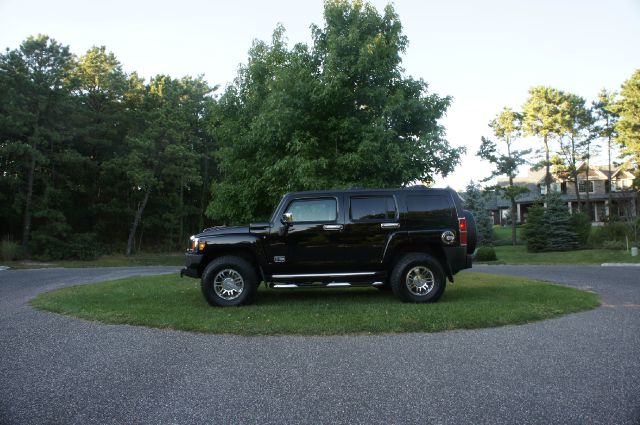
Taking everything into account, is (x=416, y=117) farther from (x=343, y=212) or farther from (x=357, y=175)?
(x=343, y=212)

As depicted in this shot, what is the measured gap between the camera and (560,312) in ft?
23.0

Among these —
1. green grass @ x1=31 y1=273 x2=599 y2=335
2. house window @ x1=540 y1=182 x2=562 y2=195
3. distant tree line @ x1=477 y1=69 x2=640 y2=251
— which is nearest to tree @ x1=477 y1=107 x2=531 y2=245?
distant tree line @ x1=477 y1=69 x2=640 y2=251

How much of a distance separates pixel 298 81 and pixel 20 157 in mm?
22168

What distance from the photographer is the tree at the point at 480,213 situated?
37094 millimetres

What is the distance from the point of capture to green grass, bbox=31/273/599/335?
6.03 m

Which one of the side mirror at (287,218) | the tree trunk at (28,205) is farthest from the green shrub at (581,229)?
the tree trunk at (28,205)

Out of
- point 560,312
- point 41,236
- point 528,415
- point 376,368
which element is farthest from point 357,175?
point 41,236

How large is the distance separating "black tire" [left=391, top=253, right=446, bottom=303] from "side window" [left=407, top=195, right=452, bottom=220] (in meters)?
0.74

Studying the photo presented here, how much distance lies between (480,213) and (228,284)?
112 feet

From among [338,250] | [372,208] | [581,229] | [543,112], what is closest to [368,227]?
[372,208]

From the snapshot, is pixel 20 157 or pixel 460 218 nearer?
pixel 460 218

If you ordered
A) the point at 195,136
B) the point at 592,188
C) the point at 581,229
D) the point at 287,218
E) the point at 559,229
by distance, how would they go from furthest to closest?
the point at 592,188 → the point at 195,136 → the point at 581,229 → the point at 559,229 → the point at 287,218

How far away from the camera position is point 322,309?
7.29 metres

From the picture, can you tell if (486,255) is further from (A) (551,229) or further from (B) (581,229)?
(B) (581,229)
